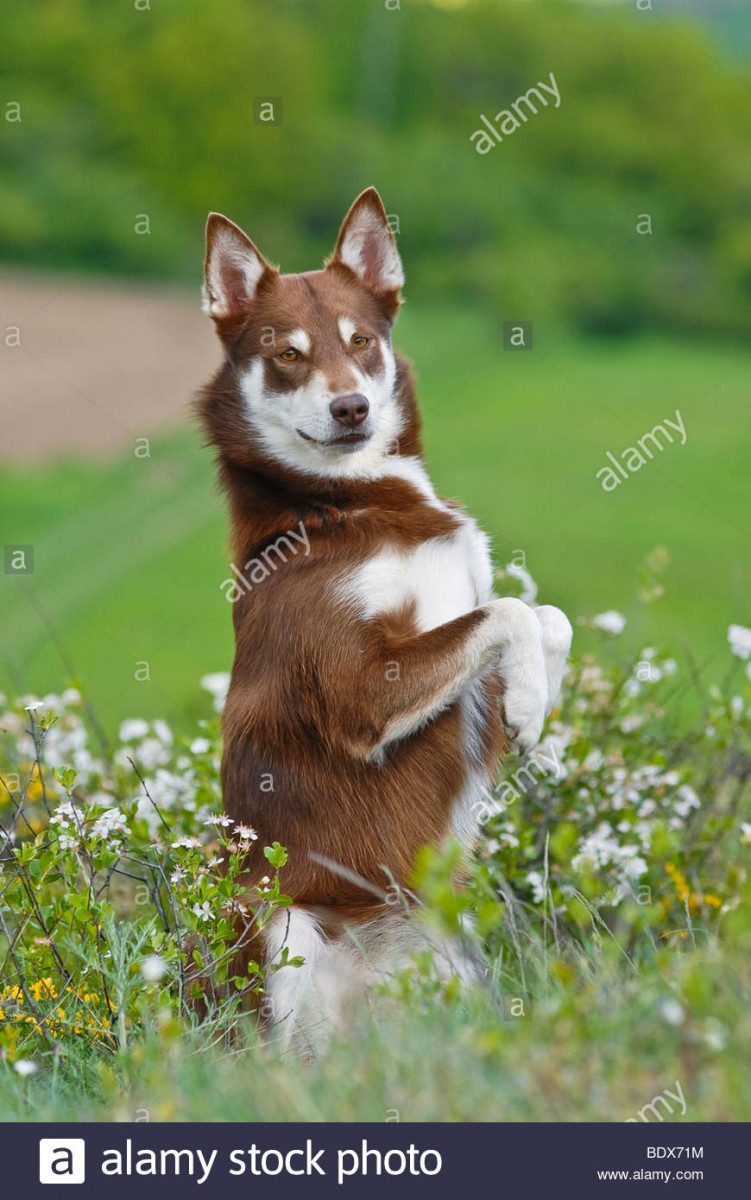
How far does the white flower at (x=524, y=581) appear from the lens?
4.83 metres

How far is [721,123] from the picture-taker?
67.8ft

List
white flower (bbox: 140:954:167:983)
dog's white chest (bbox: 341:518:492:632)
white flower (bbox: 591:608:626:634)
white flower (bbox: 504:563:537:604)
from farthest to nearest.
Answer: white flower (bbox: 591:608:626:634) < white flower (bbox: 504:563:537:604) < dog's white chest (bbox: 341:518:492:632) < white flower (bbox: 140:954:167:983)

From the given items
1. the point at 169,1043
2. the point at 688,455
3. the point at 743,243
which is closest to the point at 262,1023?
the point at 169,1043

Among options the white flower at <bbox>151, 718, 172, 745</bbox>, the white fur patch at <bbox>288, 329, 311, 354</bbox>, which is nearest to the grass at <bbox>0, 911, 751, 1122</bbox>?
the white fur patch at <bbox>288, 329, 311, 354</bbox>

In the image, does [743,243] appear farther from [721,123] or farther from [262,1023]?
[262,1023]

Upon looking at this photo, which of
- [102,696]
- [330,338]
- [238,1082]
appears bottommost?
[238,1082]

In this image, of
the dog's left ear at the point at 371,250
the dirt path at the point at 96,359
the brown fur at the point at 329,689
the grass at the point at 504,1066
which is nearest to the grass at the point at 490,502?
the dirt path at the point at 96,359

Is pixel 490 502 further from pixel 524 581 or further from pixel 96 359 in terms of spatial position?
pixel 524 581

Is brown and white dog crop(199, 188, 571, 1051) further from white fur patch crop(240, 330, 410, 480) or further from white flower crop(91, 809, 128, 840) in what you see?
white flower crop(91, 809, 128, 840)

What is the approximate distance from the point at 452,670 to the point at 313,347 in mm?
1018

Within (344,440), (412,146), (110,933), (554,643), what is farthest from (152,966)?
(412,146)

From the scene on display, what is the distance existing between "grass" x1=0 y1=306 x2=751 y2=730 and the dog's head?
6437mm

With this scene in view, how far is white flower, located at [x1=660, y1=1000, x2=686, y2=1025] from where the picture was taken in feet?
9.32

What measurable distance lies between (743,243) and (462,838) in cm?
1567
